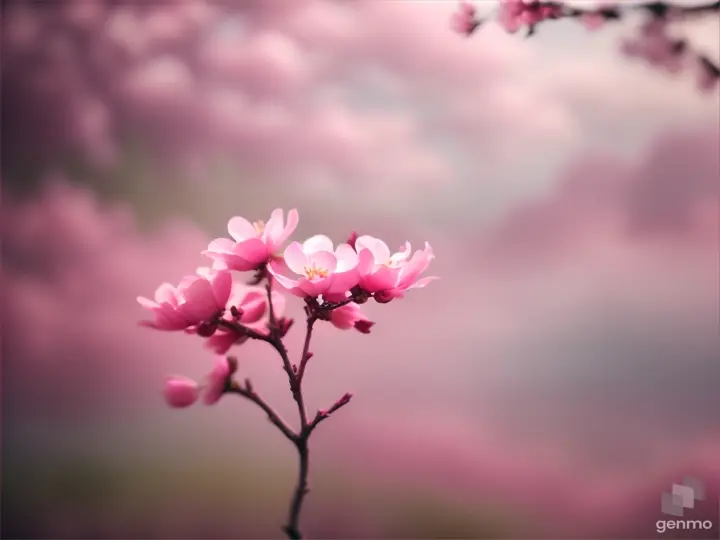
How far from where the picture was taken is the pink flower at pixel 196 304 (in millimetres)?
721

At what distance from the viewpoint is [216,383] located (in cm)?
73

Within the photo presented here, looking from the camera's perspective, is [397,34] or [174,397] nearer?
[174,397]

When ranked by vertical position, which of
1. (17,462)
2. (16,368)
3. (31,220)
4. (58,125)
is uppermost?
(58,125)

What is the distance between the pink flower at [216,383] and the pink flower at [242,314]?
0.15 feet

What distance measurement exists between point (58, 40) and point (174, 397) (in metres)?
1.71


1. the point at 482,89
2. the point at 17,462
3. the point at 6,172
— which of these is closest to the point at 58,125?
the point at 6,172

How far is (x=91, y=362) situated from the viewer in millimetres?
1888

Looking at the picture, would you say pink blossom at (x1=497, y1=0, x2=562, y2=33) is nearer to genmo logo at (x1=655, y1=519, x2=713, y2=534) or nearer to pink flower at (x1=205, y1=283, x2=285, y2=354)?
pink flower at (x1=205, y1=283, x2=285, y2=354)

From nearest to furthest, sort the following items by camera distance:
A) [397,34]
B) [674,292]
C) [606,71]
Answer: [674,292]
[606,71]
[397,34]

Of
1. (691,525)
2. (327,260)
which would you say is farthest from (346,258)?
(691,525)

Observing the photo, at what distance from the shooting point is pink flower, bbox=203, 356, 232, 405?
73cm

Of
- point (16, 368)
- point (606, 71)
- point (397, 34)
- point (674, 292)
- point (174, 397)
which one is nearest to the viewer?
point (174, 397)

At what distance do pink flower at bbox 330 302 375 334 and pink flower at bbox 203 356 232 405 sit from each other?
139 millimetres

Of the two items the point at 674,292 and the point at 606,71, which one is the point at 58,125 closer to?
the point at 606,71
